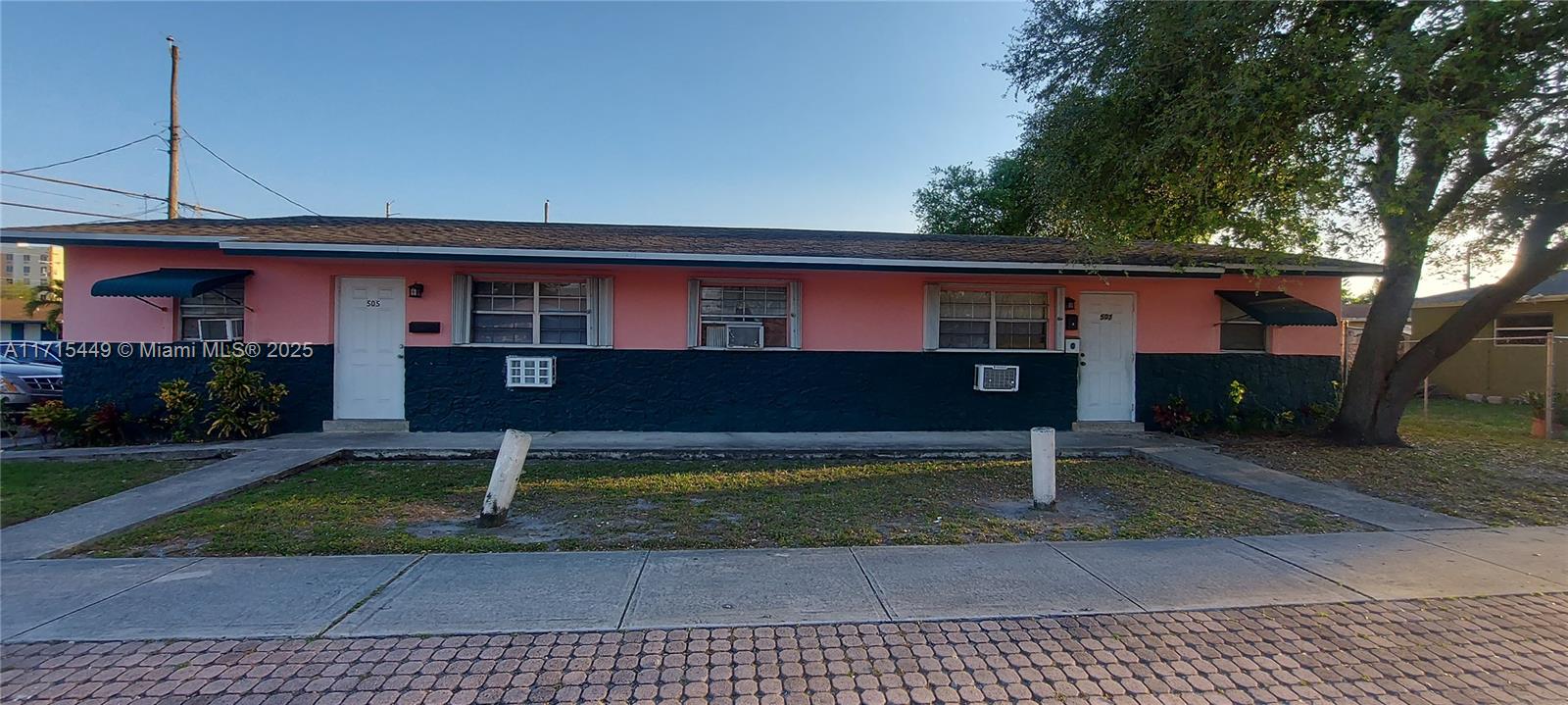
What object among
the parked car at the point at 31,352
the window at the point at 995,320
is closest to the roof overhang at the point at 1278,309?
the window at the point at 995,320

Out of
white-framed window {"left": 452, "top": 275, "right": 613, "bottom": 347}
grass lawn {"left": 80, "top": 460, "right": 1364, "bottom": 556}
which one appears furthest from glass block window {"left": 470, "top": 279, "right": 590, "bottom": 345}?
grass lawn {"left": 80, "top": 460, "right": 1364, "bottom": 556}

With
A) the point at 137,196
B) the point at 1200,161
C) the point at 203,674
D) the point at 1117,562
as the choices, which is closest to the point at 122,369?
the point at 203,674

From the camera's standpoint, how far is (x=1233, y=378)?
11.1 meters

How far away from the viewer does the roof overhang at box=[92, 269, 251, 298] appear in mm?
8750

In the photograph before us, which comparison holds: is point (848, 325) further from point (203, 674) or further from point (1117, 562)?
point (203, 674)

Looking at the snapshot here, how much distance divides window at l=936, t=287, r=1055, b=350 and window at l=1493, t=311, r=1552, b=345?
1426 centimetres

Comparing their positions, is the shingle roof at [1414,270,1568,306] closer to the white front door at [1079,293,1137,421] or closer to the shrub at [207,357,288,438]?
the white front door at [1079,293,1137,421]

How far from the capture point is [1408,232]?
729cm

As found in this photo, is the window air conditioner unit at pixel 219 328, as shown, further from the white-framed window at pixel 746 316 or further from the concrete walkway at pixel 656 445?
the white-framed window at pixel 746 316

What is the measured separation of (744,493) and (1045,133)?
675 centimetres

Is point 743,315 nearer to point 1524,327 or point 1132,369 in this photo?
point 1132,369

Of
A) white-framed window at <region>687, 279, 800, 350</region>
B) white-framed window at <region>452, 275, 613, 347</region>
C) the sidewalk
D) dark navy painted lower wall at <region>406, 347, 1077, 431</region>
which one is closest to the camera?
the sidewalk

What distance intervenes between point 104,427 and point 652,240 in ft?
25.5

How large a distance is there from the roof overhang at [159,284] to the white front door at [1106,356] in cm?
1278
